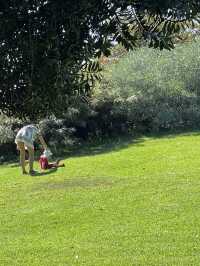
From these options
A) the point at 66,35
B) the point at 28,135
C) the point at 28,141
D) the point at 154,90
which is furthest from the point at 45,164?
the point at 66,35

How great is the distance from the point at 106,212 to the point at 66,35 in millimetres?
8030

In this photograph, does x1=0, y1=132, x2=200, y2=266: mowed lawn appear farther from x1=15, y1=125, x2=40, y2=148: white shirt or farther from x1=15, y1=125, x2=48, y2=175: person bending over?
x1=15, y1=125, x2=40, y2=148: white shirt

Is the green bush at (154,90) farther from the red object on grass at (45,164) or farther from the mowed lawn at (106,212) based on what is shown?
the red object on grass at (45,164)

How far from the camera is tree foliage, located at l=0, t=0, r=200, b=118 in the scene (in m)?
3.46

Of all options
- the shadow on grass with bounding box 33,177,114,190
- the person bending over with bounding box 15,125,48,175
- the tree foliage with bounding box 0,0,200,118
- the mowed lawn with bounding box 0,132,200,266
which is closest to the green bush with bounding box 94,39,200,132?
the mowed lawn with bounding box 0,132,200,266

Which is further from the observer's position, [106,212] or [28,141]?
[28,141]

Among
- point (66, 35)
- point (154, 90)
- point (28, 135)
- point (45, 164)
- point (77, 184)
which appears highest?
point (66, 35)

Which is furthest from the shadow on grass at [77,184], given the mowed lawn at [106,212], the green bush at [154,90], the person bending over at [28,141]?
the green bush at [154,90]

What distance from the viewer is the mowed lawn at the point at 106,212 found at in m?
8.73

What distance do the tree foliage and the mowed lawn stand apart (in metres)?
4.84

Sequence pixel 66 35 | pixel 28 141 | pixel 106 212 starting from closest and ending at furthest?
1. pixel 66 35
2. pixel 106 212
3. pixel 28 141

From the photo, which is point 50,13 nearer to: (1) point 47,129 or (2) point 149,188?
(2) point 149,188

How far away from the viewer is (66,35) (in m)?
3.52

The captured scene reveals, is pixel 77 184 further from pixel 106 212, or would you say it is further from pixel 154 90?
pixel 154 90
